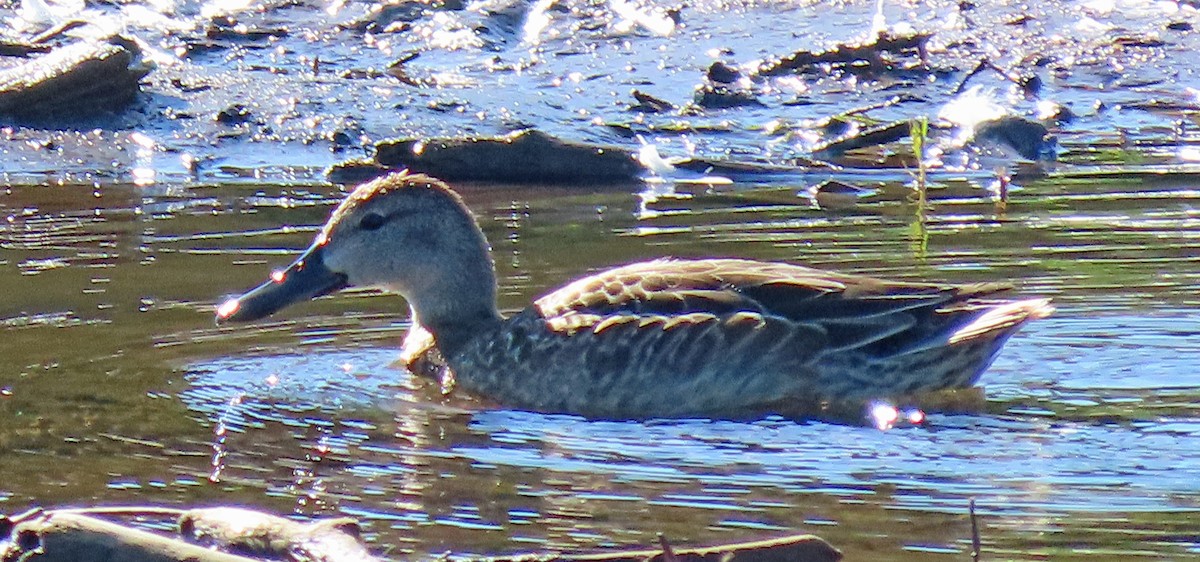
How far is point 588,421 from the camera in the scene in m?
7.14

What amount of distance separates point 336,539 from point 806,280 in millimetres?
2920

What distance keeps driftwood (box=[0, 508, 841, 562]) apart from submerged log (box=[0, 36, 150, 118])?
708 cm

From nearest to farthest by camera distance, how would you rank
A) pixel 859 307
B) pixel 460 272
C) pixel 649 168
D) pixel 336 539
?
pixel 336 539 → pixel 859 307 → pixel 460 272 → pixel 649 168

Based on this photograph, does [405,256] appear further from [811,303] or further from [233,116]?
[233,116]

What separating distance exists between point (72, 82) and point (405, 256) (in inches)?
171

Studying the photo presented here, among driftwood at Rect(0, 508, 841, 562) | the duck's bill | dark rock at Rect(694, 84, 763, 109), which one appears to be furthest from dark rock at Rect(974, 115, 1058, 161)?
driftwood at Rect(0, 508, 841, 562)

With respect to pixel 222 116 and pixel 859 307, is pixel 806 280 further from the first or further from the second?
pixel 222 116

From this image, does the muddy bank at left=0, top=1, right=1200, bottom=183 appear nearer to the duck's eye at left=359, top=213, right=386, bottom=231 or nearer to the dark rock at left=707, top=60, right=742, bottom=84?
the dark rock at left=707, top=60, right=742, bottom=84

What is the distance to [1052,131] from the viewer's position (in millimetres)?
11875

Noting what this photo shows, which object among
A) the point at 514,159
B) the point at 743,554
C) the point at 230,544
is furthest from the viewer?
the point at 514,159

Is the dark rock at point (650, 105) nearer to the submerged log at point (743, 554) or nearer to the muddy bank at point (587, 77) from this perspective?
the muddy bank at point (587, 77)

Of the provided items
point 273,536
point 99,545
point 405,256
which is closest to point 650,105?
point 405,256

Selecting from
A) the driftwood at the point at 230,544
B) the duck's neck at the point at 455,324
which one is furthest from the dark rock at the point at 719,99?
the driftwood at the point at 230,544

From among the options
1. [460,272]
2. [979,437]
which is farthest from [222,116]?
[979,437]
